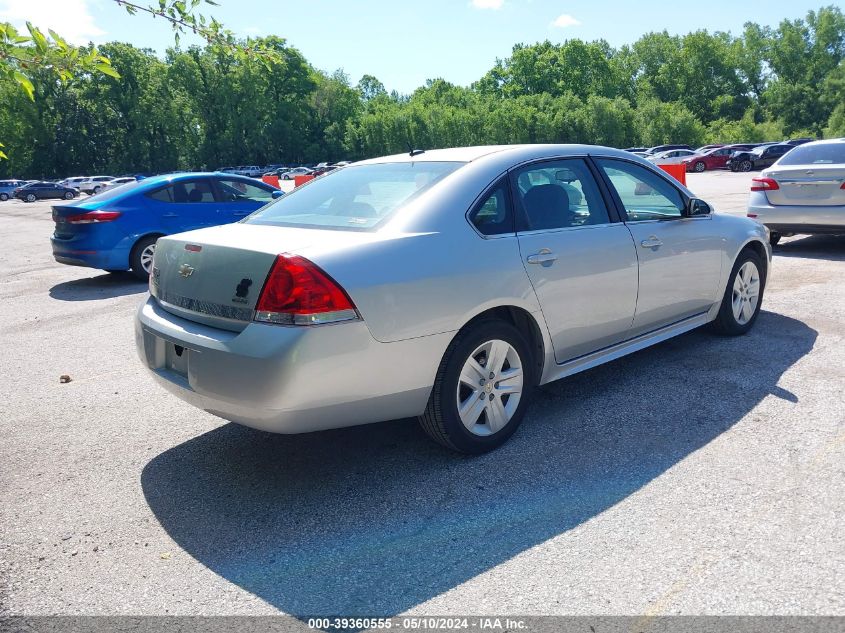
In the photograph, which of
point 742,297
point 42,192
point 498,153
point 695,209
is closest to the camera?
point 498,153

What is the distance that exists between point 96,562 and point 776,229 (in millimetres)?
9425

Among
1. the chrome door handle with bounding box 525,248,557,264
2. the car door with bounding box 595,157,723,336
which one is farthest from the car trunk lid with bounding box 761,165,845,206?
the chrome door handle with bounding box 525,248,557,264

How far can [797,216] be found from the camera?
947 centimetres

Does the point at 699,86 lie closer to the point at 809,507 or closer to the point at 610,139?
the point at 610,139

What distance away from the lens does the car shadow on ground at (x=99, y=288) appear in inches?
365

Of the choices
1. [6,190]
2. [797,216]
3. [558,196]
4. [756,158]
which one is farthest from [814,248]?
[6,190]

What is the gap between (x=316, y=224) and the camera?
3846 millimetres

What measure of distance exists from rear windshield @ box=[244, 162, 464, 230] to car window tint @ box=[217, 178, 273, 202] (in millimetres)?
6521

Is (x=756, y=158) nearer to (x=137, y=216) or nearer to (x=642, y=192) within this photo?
(x=137, y=216)

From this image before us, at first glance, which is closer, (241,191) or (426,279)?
(426,279)

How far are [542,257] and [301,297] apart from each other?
1466mm

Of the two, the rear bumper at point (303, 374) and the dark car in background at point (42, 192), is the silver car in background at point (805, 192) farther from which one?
the dark car in background at point (42, 192)

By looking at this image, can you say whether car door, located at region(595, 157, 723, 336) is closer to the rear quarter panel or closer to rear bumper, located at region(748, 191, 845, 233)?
the rear quarter panel

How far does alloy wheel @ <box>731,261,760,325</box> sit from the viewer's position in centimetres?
571
